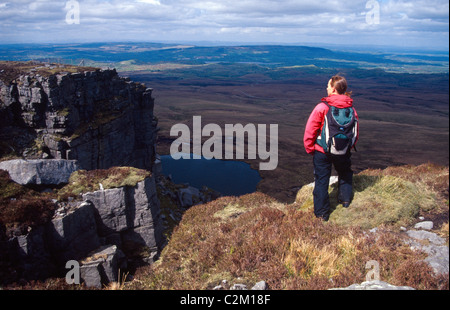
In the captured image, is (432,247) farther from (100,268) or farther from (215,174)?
(215,174)

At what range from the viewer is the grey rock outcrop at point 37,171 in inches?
580

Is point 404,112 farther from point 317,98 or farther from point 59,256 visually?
point 59,256

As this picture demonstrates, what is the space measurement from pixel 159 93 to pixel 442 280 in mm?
169837

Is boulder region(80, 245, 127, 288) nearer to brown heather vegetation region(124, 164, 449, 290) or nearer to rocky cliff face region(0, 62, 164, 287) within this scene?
rocky cliff face region(0, 62, 164, 287)

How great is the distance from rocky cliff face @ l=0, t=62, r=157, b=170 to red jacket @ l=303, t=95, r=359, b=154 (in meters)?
26.2

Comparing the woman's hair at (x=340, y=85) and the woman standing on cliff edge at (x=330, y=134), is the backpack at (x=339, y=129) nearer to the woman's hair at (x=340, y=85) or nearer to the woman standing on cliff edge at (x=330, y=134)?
the woman standing on cliff edge at (x=330, y=134)

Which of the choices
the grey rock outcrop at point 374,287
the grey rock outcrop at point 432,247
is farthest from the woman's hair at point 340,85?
the grey rock outcrop at point 374,287

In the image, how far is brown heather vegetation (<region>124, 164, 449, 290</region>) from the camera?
610 cm

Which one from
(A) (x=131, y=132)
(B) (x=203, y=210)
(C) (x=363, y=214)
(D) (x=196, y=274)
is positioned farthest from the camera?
(A) (x=131, y=132)

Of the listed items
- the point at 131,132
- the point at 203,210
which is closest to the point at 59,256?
the point at 203,210

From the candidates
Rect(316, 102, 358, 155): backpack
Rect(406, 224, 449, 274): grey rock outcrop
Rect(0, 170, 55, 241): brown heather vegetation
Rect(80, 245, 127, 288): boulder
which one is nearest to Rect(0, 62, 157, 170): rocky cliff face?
Rect(0, 170, 55, 241): brown heather vegetation

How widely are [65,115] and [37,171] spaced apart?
1530 cm

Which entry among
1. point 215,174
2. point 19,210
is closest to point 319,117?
point 19,210

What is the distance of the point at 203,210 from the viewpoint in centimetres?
1444
